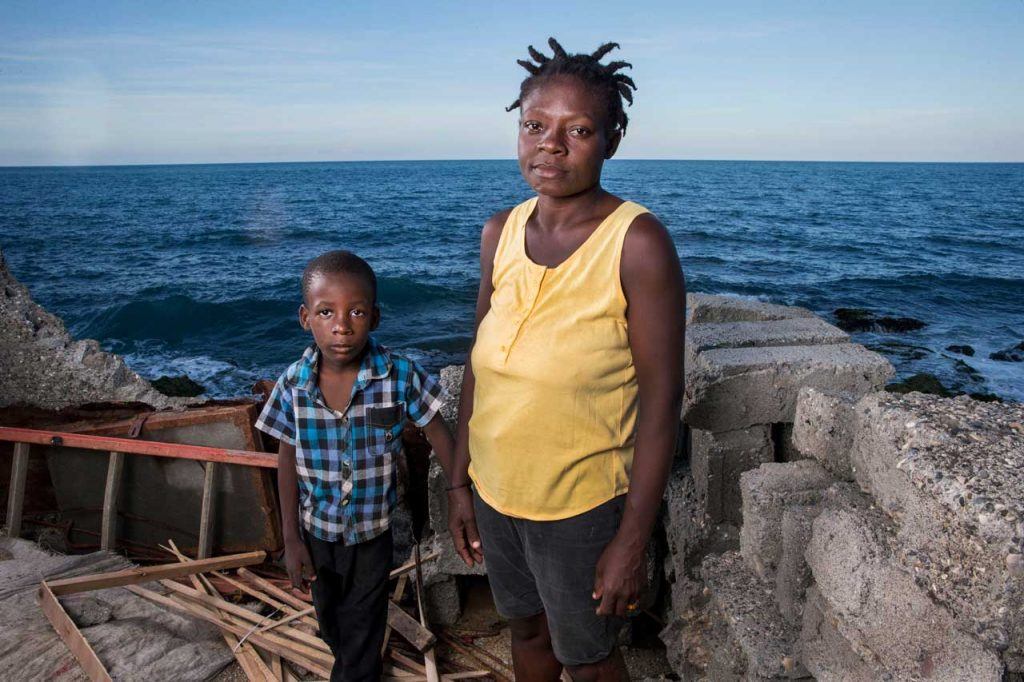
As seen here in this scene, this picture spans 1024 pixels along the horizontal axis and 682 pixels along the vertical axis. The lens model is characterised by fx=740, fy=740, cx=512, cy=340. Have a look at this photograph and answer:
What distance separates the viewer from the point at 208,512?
12.1 ft

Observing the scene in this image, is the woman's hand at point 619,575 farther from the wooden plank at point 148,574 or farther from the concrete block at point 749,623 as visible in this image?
the wooden plank at point 148,574

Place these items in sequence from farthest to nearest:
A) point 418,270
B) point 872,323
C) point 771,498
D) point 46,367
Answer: point 418,270
point 872,323
point 46,367
point 771,498

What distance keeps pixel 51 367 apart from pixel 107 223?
38476mm

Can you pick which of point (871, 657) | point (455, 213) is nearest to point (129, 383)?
point (871, 657)

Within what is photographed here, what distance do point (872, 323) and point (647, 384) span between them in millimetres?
15130

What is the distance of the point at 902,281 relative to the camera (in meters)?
20.4

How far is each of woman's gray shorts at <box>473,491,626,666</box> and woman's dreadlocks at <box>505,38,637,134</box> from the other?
1.05 metres

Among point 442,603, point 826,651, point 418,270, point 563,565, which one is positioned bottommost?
point 418,270

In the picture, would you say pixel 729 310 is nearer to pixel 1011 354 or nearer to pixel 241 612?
pixel 241 612

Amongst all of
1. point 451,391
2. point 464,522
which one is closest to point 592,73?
point 464,522

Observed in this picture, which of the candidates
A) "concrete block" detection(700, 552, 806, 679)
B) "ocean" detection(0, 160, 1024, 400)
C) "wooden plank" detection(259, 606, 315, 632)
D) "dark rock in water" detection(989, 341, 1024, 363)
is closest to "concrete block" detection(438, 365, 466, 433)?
"wooden plank" detection(259, 606, 315, 632)

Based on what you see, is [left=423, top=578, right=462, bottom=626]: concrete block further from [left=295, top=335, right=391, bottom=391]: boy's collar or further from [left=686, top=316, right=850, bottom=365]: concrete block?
[left=686, top=316, right=850, bottom=365]: concrete block

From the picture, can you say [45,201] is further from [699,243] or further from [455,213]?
[699,243]

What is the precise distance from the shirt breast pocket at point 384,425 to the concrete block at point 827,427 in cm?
138
